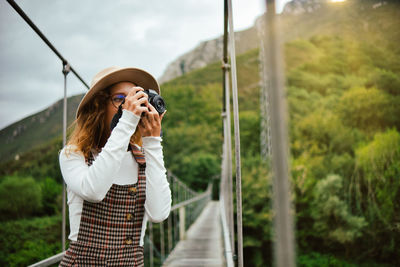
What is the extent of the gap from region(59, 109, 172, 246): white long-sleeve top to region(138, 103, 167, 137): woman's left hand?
0.06 feet

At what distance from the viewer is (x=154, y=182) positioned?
2.91 ft

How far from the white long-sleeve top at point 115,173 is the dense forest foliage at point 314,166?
0.35 m

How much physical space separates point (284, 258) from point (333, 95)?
30.5 meters

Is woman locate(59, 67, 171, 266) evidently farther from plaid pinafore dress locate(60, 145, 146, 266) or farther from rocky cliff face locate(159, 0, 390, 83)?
rocky cliff face locate(159, 0, 390, 83)

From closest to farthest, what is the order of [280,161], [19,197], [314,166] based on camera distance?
1. [280,161]
2. [19,197]
3. [314,166]

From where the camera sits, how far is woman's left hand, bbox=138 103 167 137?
2.83ft

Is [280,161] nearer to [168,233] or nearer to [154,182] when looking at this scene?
[154,182]

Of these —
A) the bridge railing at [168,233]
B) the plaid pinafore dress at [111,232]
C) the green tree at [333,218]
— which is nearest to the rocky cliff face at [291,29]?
the plaid pinafore dress at [111,232]

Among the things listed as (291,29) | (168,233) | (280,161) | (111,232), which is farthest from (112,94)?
(168,233)

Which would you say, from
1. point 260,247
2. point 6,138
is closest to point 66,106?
point 6,138

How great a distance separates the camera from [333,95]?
1102 inches

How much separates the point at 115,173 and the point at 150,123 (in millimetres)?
178

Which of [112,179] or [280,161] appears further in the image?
[112,179]

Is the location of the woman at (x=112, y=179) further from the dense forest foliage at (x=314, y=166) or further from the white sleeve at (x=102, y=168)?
the dense forest foliage at (x=314, y=166)
